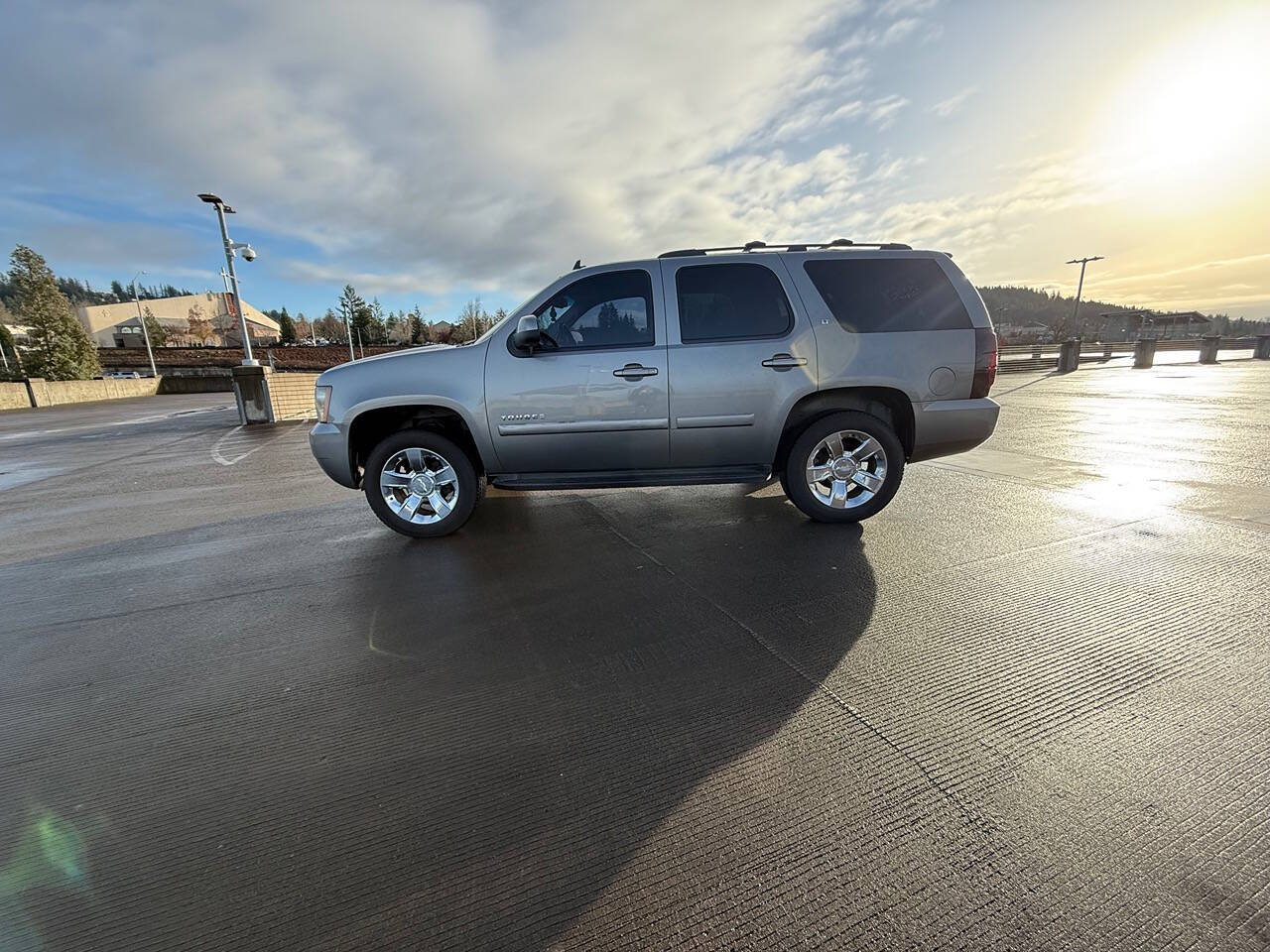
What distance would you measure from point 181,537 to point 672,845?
513cm

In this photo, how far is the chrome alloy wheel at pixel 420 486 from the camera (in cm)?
432

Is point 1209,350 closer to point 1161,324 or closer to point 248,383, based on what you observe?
point 248,383

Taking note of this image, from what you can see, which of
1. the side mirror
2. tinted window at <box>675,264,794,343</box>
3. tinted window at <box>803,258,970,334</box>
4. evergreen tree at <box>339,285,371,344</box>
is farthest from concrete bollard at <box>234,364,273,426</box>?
evergreen tree at <box>339,285,371,344</box>

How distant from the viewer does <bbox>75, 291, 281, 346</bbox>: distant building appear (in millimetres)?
75562

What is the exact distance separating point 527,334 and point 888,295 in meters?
2.87

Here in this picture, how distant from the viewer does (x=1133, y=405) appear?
1089 centimetres

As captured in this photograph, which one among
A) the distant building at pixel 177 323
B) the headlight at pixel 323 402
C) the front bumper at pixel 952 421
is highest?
the distant building at pixel 177 323

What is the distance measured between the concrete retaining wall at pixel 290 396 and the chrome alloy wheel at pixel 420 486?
10210 millimetres

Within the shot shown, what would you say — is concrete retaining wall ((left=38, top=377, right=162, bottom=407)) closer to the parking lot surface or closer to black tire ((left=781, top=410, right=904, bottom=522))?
the parking lot surface

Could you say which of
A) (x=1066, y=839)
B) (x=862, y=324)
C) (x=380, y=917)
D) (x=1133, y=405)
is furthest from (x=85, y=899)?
(x=1133, y=405)

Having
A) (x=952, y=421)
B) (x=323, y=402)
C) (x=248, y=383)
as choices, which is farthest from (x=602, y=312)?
(x=248, y=383)

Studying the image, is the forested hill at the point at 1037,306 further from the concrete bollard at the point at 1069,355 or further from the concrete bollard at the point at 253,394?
the concrete bollard at the point at 253,394

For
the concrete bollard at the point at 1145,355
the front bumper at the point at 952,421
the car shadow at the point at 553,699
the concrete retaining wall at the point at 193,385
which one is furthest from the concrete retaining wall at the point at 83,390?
the concrete bollard at the point at 1145,355

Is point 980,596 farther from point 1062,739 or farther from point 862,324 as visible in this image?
point 862,324
